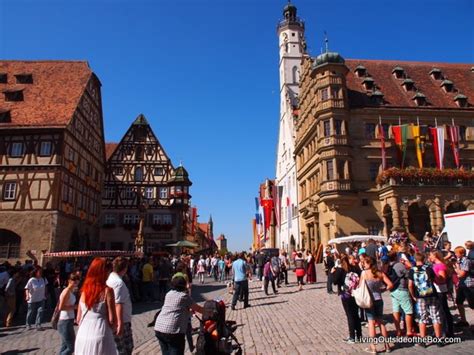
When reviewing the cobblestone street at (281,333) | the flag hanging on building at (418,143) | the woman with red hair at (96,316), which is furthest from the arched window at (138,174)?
the woman with red hair at (96,316)

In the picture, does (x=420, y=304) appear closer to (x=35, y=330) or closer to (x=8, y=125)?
(x=35, y=330)

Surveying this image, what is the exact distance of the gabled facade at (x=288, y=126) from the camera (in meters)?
44.6

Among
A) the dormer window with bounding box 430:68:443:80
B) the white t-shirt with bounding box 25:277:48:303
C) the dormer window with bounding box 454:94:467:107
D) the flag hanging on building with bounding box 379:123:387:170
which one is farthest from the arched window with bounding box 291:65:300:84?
the white t-shirt with bounding box 25:277:48:303

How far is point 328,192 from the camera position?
30.5m

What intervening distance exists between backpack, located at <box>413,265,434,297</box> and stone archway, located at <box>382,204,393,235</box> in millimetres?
23260

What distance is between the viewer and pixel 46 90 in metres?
32.3

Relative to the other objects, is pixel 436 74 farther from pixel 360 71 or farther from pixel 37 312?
pixel 37 312

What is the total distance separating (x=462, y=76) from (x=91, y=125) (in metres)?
35.7

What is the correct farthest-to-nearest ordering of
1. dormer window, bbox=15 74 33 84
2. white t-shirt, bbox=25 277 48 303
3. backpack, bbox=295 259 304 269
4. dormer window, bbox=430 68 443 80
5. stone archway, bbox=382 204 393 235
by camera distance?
dormer window, bbox=430 68 443 80 → dormer window, bbox=15 74 33 84 → stone archway, bbox=382 204 393 235 → backpack, bbox=295 259 304 269 → white t-shirt, bbox=25 277 48 303

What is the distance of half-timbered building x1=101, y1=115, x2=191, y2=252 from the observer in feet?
140

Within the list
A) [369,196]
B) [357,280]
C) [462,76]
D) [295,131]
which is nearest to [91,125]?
[295,131]

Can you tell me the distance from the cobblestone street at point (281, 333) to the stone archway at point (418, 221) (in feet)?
61.4

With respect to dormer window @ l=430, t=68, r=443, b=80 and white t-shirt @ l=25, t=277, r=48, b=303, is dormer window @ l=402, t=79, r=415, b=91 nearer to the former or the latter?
dormer window @ l=430, t=68, r=443, b=80

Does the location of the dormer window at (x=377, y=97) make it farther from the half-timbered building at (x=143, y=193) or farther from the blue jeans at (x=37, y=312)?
the blue jeans at (x=37, y=312)
